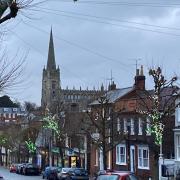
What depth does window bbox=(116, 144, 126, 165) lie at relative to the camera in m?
62.7

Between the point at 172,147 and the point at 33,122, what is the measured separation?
177 feet

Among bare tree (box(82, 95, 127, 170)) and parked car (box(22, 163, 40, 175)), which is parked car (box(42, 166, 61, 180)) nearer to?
bare tree (box(82, 95, 127, 170))

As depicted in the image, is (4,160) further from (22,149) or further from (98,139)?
(98,139)

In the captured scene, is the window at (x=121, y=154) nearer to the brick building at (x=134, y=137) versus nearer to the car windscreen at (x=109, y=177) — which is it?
the brick building at (x=134, y=137)

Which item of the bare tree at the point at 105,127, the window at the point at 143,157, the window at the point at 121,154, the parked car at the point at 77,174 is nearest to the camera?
the parked car at the point at 77,174

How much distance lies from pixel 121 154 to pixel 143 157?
210 inches

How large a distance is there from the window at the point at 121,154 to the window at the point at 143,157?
370cm

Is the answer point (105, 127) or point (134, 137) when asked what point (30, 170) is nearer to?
point (105, 127)

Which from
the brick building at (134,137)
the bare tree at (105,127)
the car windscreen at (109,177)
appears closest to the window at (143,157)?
the brick building at (134,137)

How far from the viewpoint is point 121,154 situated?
63.3 meters

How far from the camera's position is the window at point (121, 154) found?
2468 inches

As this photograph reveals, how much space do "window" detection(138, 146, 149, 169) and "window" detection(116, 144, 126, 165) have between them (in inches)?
146

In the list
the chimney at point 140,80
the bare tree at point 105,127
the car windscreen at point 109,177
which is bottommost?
the car windscreen at point 109,177

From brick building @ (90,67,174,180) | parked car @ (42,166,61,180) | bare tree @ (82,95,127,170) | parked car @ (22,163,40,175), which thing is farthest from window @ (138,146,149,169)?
parked car @ (22,163,40,175)
